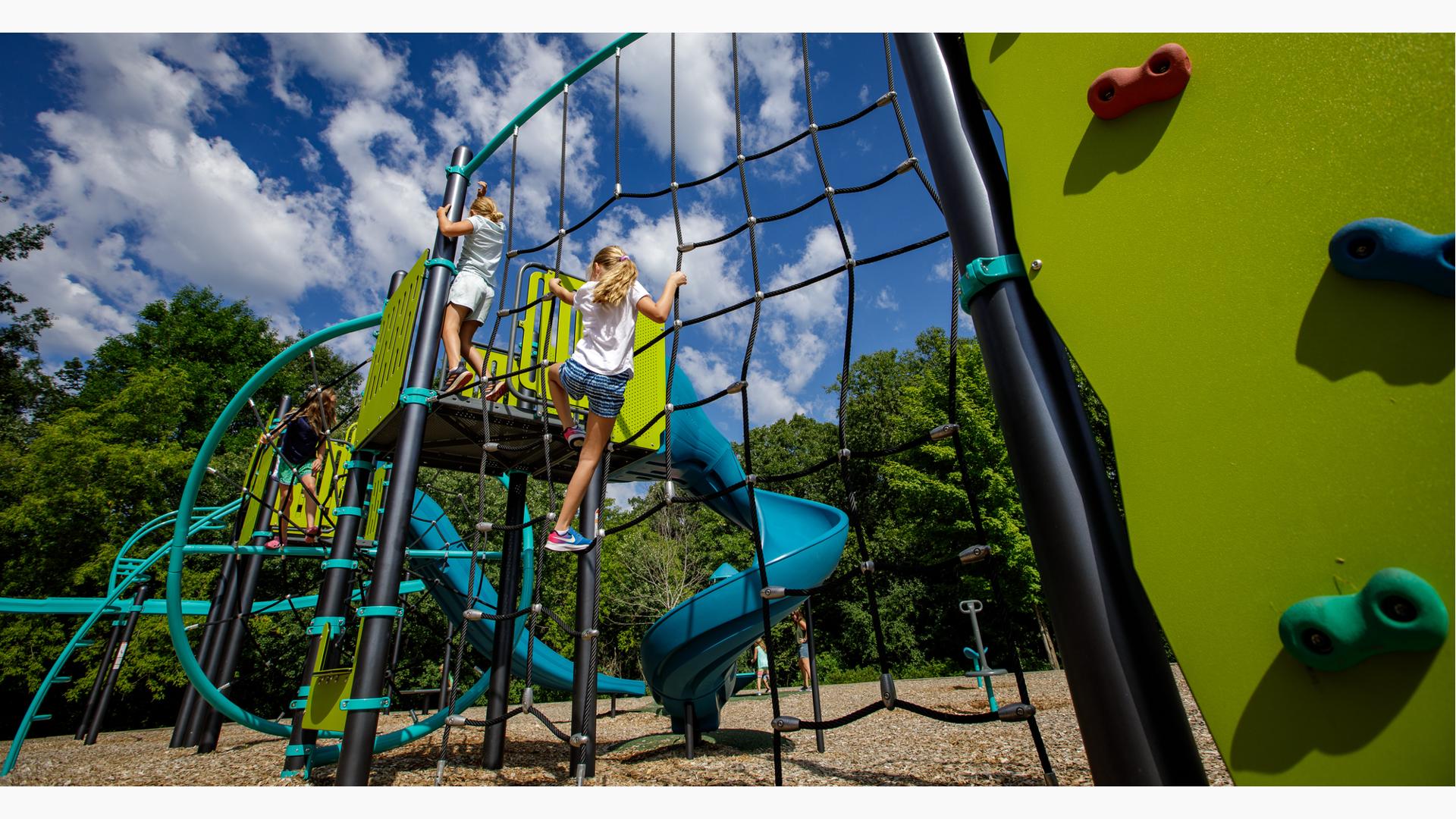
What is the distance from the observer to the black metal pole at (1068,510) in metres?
0.91

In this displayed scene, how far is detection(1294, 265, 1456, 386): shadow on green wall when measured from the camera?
72 cm

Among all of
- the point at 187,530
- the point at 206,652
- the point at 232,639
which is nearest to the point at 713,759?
the point at 187,530

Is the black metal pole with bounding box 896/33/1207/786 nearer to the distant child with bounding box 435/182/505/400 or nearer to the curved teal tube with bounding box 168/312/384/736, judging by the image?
the distant child with bounding box 435/182/505/400

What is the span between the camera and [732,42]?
309 centimetres

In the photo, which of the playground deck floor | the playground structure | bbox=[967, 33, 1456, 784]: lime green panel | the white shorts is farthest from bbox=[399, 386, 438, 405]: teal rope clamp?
bbox=[967, 33, 1456, 784]: lime green panel

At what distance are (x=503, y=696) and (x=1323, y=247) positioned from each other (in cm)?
425

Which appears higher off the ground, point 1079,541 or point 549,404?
point 549,404

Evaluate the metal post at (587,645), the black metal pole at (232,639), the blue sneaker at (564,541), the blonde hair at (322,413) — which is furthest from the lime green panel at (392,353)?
the black metal pole at (232,639)

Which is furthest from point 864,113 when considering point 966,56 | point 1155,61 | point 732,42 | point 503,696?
point 503,696

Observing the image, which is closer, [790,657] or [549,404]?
[549,404]

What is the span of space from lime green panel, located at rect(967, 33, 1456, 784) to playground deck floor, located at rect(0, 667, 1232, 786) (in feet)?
6.02

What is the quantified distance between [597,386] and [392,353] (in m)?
1.71

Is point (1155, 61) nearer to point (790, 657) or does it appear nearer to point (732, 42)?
point (732, 42)

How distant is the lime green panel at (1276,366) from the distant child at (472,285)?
2.90 m
